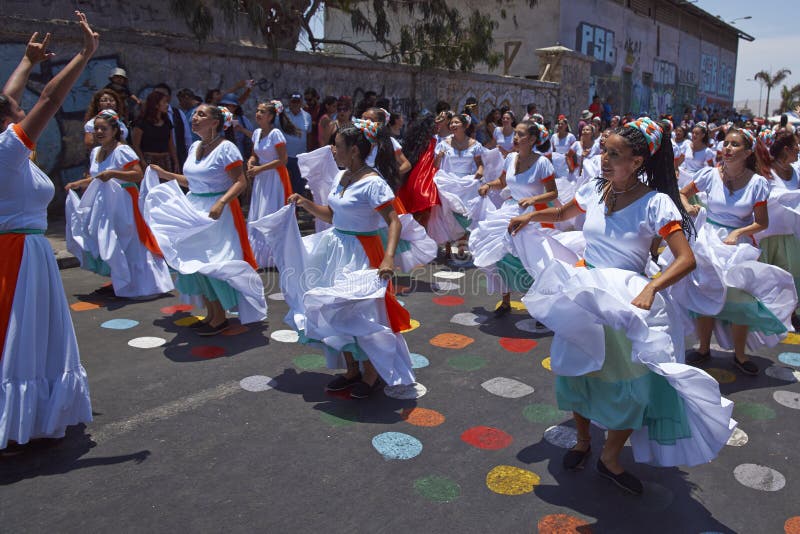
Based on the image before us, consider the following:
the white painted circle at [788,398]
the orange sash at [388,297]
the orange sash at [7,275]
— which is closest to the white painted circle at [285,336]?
the orange sash at [388,297]

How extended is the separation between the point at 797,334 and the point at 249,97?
9.86 metres

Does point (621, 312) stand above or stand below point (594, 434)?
above

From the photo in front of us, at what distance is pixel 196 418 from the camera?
161 inches

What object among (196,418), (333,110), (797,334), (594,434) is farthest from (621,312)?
(333,110)

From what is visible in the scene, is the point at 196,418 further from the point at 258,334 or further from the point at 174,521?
the point at 258,334

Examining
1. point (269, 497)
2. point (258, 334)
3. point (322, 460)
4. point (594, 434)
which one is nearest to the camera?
point (269, 497)

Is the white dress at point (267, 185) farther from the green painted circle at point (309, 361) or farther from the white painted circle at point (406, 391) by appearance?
the white painted circle at point (406, 391)

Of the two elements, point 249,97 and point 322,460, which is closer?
point 322,460

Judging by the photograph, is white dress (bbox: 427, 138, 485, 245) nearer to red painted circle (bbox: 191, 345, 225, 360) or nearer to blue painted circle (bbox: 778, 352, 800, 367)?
blue painted circle (bbox: 778, 352, 800, 367)

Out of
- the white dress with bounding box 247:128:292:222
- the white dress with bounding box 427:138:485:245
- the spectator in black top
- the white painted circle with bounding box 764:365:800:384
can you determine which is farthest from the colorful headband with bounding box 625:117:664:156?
the spectator in black top

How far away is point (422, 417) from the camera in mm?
4164

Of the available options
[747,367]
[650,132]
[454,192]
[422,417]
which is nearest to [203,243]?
[422,417]

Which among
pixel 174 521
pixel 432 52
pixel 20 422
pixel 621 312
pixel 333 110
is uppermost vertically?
pixel 432 52

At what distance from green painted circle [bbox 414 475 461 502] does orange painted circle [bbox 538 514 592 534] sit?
0.43 metres
